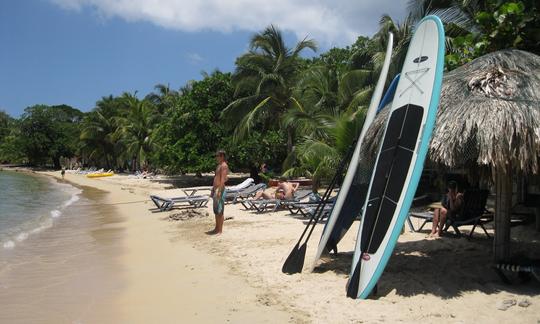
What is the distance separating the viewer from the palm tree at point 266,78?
896 inches

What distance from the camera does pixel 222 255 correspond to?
23.3 ft

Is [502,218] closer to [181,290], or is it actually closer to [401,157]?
[401,157]

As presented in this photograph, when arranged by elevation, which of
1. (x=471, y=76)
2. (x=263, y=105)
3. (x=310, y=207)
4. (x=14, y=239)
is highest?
(x=263, y=105)

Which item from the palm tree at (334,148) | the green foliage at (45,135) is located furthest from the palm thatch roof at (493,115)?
Answer: the green foliage at (45,135)

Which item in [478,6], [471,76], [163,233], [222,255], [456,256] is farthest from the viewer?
[478,6]

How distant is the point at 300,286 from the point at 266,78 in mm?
17997

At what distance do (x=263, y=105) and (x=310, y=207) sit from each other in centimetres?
1294

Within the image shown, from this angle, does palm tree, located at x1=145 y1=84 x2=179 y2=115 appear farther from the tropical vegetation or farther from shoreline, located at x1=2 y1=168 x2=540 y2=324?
shoreline, located at x1=2 y1=168 x2=540 y2=324

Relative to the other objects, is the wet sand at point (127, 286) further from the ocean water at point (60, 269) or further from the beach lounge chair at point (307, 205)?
the beach lounge chair at point (307, 205)

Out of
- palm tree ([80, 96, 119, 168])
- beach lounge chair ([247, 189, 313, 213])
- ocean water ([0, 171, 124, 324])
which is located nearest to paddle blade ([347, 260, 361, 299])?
ocean water ([0, 171, 124, 324])

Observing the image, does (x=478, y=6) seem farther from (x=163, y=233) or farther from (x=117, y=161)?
(x=117, y=161)

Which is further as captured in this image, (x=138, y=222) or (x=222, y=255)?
(x=138, y=222)

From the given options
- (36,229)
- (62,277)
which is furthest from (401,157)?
(36,229)

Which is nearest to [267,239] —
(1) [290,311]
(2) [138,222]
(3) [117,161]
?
(1) [290,311]
